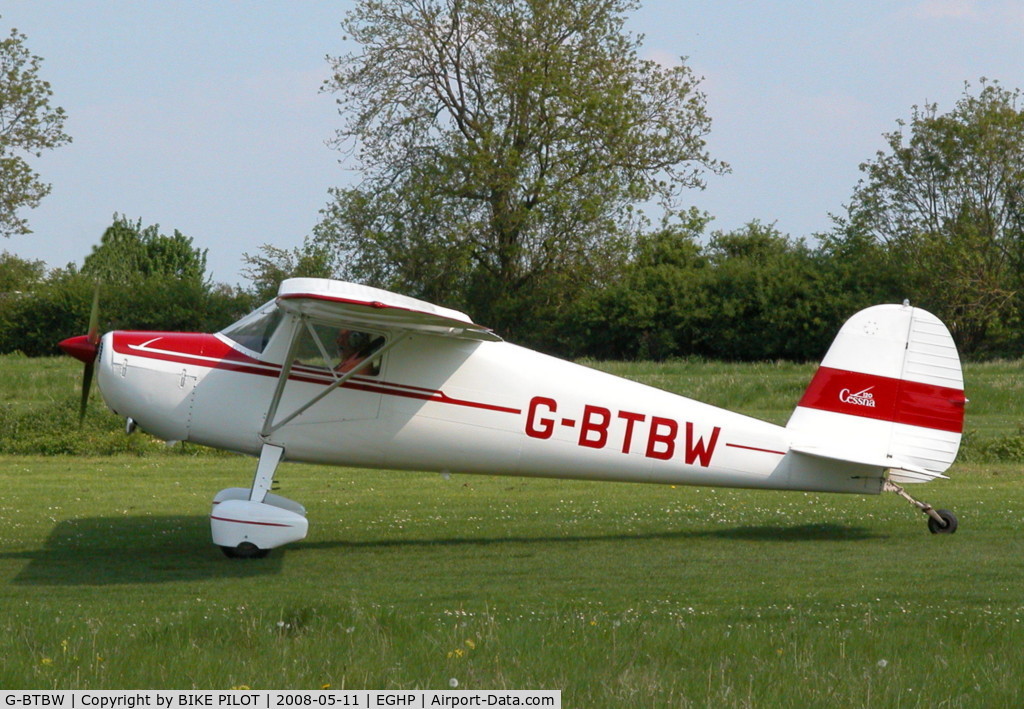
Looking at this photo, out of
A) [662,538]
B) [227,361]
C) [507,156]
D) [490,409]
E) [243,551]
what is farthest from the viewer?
[507,156]

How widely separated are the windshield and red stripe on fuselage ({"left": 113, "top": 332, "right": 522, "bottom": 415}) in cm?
12

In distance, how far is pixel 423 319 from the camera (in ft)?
28.6

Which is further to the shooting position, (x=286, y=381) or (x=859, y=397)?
(x=859, y=397)

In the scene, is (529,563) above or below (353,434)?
below

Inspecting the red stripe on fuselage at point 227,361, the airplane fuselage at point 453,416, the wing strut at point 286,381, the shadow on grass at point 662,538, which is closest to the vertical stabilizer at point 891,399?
the airplane fuselage at point 453,416

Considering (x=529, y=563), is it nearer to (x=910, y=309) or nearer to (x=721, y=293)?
(x=910, y=309)

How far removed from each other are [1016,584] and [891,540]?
83.9 inches

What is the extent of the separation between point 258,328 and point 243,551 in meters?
2.00

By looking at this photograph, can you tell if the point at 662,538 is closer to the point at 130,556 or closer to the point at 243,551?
the point at 243,551

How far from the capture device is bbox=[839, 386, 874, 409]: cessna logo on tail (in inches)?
397

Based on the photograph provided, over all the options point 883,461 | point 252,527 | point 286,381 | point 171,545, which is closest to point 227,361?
point 286,381

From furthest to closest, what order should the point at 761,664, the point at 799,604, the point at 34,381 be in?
the point at 34,381
the point at 799,604
the point at 761,664

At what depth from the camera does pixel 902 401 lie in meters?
10.0

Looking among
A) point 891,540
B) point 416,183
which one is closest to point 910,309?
point 891,540
